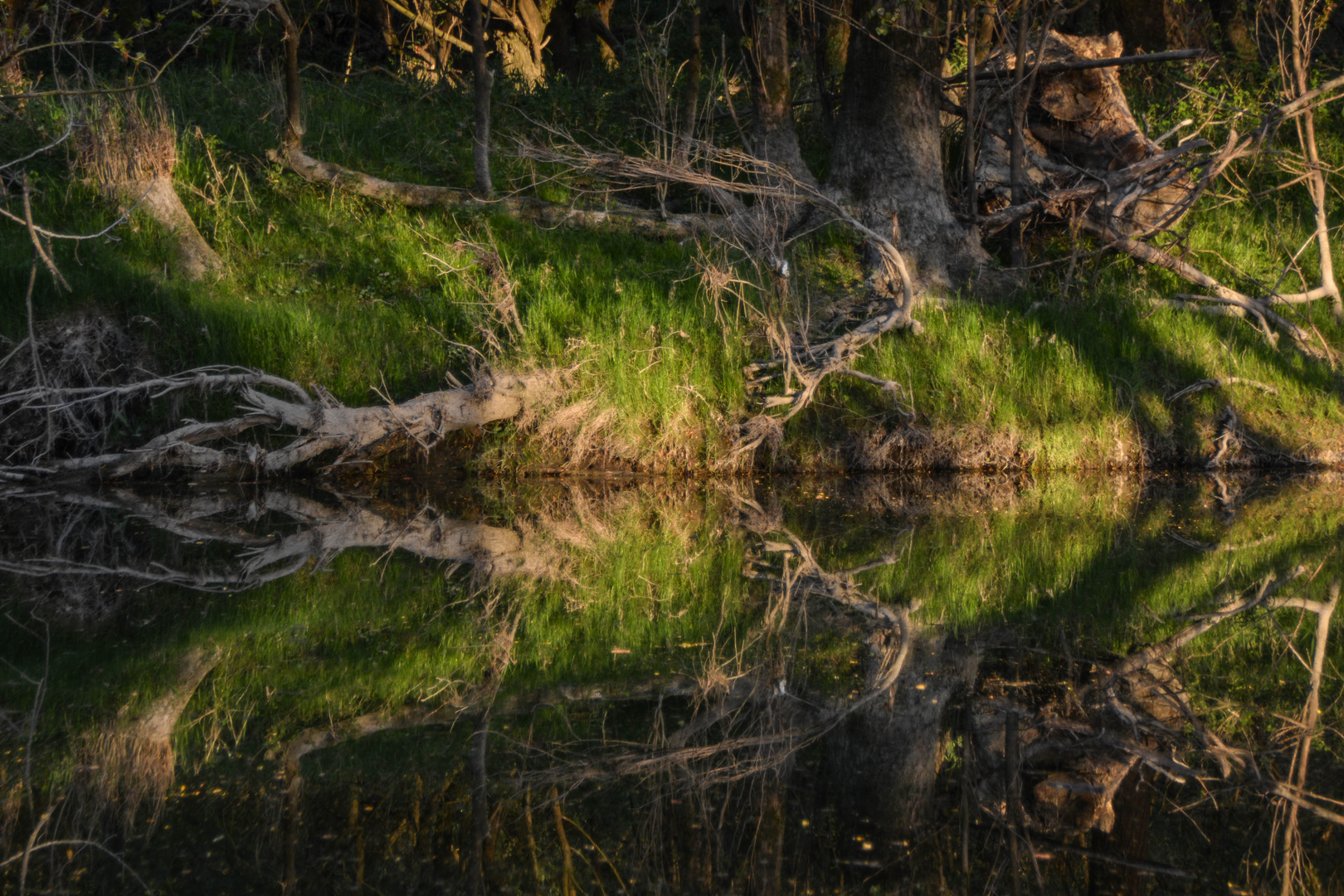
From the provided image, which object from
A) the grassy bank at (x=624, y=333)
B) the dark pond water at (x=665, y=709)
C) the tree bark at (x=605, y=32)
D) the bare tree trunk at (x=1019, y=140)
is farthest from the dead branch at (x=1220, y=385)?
the tree bark at (x=605, y=32)

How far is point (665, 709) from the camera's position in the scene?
3.26 metres

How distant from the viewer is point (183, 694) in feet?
10.9

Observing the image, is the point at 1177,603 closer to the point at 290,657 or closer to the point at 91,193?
the point at 290,657

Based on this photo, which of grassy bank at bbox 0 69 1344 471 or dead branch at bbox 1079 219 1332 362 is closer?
grassy bank at bbox 0 69 1344 471

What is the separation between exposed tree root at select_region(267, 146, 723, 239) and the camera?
959cm

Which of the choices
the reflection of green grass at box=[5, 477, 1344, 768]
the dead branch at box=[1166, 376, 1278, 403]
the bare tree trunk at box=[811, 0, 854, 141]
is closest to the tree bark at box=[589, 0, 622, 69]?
the bare tree trunk at box=[811, 0, 854, 141]

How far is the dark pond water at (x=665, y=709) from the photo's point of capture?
2355 millimetres

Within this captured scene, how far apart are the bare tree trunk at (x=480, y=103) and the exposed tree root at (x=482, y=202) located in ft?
0.57

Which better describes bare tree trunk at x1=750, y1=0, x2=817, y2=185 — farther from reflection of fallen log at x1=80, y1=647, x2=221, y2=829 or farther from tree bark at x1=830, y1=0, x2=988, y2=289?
reflection of fallen log at x1=80, y1=647, x2=221, y2=829

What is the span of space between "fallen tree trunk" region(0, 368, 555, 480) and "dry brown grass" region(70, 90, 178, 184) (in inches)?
91.0

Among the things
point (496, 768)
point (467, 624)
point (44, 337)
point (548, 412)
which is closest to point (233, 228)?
point (44, 337)

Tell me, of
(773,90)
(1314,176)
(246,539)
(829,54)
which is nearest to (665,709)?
(246,539)

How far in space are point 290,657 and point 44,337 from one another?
4970 millimetres

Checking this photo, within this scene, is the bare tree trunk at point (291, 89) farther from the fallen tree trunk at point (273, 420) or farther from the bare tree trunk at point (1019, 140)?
the bare tree trunk at point (1019, 140)
